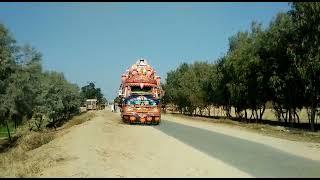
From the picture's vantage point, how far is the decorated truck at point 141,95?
36531 mm

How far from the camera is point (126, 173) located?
12758 millimetres

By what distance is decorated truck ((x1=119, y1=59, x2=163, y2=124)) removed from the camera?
120ft

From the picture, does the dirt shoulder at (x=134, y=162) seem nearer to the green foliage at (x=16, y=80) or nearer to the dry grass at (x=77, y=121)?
the green foliage at (x=16, y=80)

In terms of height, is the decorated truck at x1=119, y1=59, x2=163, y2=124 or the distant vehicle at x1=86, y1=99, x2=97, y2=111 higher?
the distant vehicle at x1=86, y1=99, x2=97, y2=111

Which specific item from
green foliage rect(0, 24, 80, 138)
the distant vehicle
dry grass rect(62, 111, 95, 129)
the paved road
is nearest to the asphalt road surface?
the paved road

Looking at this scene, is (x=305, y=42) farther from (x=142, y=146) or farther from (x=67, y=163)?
(x=67, y=163)

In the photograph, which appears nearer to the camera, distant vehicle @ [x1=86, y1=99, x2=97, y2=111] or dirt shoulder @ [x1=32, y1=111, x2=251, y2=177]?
dirt shoulder @ [x1=32, y1=111, x2=251, y2=177]

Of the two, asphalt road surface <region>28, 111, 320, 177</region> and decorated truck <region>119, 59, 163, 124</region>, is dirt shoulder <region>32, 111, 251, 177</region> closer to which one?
asphalt road surface <region>28, 111, 320, 177</region>

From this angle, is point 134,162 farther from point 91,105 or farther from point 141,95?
point 91,105

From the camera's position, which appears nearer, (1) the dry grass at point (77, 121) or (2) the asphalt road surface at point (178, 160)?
(2) the asphalt road surface at point (178, 160)

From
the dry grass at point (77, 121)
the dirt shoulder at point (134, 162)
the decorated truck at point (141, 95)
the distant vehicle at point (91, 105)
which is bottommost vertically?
the dirt shoulder at point (134, 162)

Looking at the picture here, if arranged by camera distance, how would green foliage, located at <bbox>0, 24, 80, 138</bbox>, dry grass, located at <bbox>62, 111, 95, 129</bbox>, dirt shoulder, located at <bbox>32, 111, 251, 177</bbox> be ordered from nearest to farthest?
dirt shoulder, located at <bbox>32, 111, 251, 177</bbox> < green foliage, located at <bbox>0, 24, 80, 138</bbox> < dry grass, located at <bbox>62, 111, 95, 129</bbox>

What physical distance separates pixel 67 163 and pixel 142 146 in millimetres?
5137

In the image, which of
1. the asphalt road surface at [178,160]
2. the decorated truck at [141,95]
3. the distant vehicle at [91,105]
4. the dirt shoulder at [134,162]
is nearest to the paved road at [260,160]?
the asphalt road surface at [178,160]
